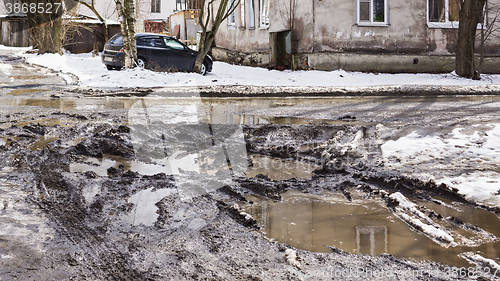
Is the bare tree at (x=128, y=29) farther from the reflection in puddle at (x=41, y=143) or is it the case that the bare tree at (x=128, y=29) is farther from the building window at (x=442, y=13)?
the building window at (x=442, y=13)

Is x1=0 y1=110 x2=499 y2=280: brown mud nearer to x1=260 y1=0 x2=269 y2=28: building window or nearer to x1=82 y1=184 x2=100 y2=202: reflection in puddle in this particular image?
x1=82 y1=184 x2=100 y2=202: reflection in puddle

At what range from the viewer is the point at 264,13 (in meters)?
20.8

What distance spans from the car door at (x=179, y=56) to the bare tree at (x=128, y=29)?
5.56 ft

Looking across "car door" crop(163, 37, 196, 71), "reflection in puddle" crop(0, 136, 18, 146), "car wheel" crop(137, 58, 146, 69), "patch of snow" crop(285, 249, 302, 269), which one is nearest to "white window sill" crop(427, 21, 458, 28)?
"car door" crop(163, 37, 196, 71)

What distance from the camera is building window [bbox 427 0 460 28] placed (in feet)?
58.7

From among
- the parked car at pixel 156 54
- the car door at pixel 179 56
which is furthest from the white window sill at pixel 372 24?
the car door at pixel 179 56

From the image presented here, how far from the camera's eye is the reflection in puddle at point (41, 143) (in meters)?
5.81

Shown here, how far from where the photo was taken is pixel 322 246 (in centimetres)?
325

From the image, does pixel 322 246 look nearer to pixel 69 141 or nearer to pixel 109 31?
pixel 69 141

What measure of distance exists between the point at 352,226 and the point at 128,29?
42.9 feet

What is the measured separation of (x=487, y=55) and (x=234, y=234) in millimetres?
17607

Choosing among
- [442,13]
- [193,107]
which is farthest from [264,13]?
[193,107]

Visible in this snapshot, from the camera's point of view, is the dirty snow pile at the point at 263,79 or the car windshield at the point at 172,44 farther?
the car windshield at the point at 172,44

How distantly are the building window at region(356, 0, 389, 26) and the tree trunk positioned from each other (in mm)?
2766
